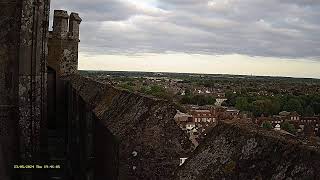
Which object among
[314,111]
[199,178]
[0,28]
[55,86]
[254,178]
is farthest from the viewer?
[314,111]

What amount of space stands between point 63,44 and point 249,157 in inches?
603

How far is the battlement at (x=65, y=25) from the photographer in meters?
16.2

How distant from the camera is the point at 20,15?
7.39 m

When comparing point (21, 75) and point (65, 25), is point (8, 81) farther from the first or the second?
point (65, 25)

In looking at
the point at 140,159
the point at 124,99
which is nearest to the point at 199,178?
the point at 140,159

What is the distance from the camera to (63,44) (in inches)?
648

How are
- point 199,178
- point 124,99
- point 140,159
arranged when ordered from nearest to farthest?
point 199,178 → point 140,159 → point 124,99

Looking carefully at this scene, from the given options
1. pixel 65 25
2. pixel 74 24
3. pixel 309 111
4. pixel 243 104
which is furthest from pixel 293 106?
pixel 65 25

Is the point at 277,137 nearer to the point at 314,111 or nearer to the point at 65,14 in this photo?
the point at 65,14

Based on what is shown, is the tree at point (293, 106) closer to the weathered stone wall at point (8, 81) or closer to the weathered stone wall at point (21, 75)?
Answer: the weathered stone wall at point (21, 75)

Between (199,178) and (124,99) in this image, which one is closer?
(199,178)

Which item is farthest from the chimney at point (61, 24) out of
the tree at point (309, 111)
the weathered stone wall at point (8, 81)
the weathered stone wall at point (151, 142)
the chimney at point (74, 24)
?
the tree at point (309, 111)

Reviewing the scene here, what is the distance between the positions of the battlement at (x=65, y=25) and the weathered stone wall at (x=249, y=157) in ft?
48.1

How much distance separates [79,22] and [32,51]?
990 centimetres
